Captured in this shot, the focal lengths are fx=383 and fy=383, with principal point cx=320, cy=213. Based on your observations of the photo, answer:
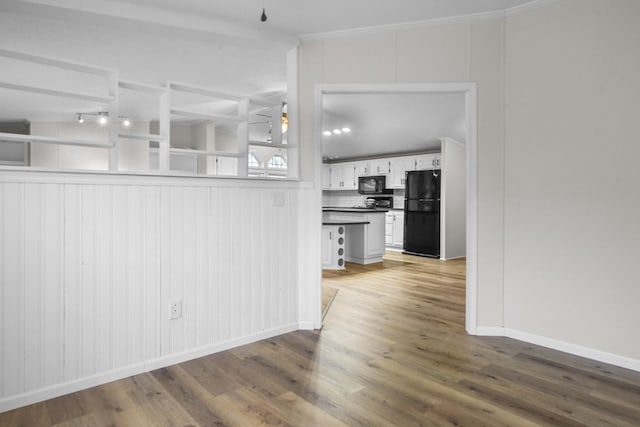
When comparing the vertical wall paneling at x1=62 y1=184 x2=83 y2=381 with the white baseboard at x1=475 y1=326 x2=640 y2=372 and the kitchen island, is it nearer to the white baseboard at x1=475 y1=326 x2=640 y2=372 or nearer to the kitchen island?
the white baseboard at x1=475 y1=326 x2=640 y2=372

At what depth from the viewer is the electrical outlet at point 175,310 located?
2.59 meters

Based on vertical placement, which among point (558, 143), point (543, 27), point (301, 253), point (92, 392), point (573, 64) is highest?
point (543, 27)

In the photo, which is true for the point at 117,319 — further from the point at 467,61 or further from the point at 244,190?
the point at 467,61

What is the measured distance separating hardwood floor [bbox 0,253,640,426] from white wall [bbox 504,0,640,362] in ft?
1.07

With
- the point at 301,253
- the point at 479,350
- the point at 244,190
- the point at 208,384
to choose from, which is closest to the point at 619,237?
the point at 479,350

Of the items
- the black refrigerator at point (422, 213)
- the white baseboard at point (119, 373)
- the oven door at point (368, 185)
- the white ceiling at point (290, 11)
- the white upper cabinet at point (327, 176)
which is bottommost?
the white baseboard at point (119, 373)

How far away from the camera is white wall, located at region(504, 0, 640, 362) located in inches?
100.0

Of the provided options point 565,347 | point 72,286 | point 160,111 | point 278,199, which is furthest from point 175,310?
point 565,347

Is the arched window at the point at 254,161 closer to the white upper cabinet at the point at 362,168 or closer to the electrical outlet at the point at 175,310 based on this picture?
the white upper cabinet at the point at 362,168

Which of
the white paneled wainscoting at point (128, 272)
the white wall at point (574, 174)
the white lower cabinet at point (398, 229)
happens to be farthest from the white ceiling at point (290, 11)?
the white lower cabinet at point (398, 229)

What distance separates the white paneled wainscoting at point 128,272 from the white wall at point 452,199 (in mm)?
5107

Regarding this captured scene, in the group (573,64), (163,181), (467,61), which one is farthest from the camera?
(467,61)

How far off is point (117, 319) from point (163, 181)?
0.91 meters

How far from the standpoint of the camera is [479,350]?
282 centimetres
